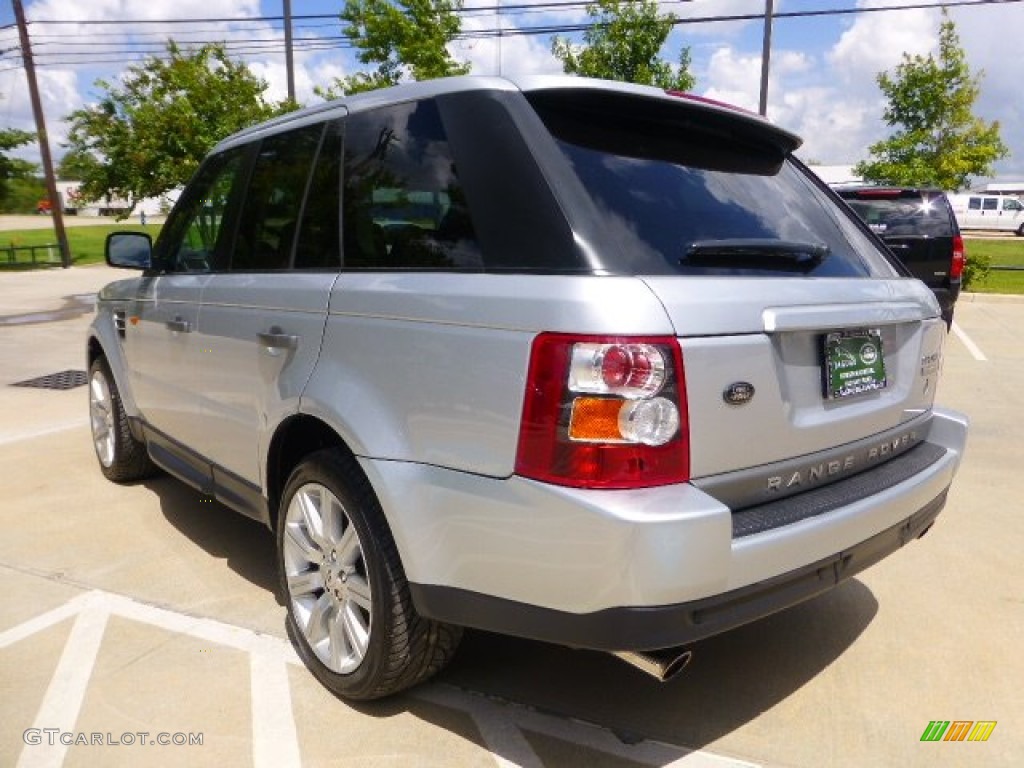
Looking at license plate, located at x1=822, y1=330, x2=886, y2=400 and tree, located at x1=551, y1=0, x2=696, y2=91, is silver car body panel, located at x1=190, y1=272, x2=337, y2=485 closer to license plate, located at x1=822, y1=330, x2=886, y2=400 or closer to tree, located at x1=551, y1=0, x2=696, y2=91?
license plate, located at x1=822, y1=330, x2=886, y2=400

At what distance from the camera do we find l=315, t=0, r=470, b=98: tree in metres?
15.4

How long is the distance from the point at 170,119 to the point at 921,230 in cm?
1519

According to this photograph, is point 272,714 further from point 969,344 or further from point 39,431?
point 969,344

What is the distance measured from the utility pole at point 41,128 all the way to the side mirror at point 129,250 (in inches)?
871

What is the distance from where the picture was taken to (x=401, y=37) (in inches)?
616

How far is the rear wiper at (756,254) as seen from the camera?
2.18 metres

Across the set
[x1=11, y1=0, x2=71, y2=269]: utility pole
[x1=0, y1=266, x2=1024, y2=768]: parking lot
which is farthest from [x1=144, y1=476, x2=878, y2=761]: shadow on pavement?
[x1=11, y1=0, x2=71, y2=269]: utility pole

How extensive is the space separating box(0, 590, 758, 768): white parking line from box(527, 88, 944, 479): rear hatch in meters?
0.98

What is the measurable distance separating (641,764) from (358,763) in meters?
0.81

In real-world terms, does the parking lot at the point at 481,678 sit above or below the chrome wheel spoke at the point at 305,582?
below

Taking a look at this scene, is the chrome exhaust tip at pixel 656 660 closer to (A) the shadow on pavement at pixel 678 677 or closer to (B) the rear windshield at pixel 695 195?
(A) the shadow on pavement at pixel 678 677

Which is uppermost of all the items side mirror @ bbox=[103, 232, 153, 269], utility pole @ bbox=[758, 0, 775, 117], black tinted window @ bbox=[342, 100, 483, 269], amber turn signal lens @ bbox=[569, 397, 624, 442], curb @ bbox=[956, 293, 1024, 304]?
utility pole @ bbox=[758, 0, 775, 117]

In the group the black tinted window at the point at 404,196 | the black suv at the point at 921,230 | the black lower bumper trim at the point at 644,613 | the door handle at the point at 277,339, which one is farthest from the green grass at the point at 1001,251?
the door handle at the point at 277,339

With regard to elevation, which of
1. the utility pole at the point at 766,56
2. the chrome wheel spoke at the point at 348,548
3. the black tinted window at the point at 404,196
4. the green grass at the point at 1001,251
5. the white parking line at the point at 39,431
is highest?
the utility pole at the point at 766,56
